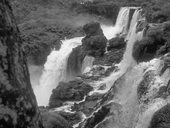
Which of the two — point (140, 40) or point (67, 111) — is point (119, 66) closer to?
point (140, 40)

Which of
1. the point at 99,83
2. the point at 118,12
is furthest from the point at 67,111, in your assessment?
the point at 118,12

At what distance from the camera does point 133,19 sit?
3416 cm

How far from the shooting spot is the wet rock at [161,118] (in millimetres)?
13031

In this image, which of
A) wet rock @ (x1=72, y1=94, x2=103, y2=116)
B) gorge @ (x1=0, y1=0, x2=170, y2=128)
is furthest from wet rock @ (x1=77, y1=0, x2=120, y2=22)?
wet rock @ (x1=72, y1=94, x2=103, y2=116)

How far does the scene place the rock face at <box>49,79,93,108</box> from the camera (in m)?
23.7

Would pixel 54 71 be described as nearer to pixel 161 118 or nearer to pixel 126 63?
pixel 126 63

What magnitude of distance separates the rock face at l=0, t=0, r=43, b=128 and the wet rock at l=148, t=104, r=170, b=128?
431 inches

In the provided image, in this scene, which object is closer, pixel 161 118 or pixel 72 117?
pixel 161 118

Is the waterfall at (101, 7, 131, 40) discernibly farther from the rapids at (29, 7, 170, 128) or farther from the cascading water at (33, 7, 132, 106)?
the cascading water at (33, 7, 132, 106)

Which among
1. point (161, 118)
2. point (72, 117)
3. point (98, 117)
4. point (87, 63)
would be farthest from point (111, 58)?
point (161, 118)

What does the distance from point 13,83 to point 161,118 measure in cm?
1168

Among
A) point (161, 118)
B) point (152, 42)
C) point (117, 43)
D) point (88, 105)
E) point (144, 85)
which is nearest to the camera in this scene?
point (161, 118)

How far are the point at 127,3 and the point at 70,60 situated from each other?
1502 cm

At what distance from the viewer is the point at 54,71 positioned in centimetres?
3350
